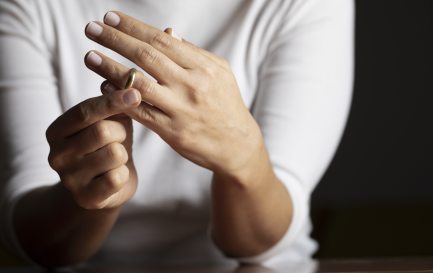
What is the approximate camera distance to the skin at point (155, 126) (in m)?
0.73

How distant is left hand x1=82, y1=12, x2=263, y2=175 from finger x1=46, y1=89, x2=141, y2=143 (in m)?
0.02

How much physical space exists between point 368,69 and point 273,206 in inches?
61.0

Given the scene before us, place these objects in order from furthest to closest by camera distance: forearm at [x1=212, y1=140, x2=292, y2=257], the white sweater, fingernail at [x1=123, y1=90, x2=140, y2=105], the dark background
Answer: the dark background
the white sweater
forearm at [x1=212, y1=140, x2=292, y2=257]
fingernail at [x1=123, y1=90, x2=140, y2=105]

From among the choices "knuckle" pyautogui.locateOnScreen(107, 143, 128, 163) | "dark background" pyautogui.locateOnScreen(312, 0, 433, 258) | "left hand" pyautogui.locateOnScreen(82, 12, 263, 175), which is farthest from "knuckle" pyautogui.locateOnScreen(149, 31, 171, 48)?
"dark background" pyautogui.locateOnScreen(312, 0, 433, 258)

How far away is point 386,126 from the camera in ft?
7.88

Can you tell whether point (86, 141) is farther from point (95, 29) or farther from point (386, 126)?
point (386, 126)

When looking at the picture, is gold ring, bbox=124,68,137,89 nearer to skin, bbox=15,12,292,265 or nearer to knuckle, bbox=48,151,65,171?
skin, bbox=15,12,292,265

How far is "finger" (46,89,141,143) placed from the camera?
0.70m

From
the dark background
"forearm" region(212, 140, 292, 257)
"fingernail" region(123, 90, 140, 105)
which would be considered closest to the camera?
"fingernail" region(123, 90, 140, 105)

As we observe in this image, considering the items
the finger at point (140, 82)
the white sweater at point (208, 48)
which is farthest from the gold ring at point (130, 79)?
the white sweater at point (208, 48)

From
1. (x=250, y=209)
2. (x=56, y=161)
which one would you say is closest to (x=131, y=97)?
→ (x=56, y=161)

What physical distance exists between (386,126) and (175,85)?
1.75 m

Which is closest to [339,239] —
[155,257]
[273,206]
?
[155,257]

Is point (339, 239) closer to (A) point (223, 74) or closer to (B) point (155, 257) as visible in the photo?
(B) point (155, 257)
